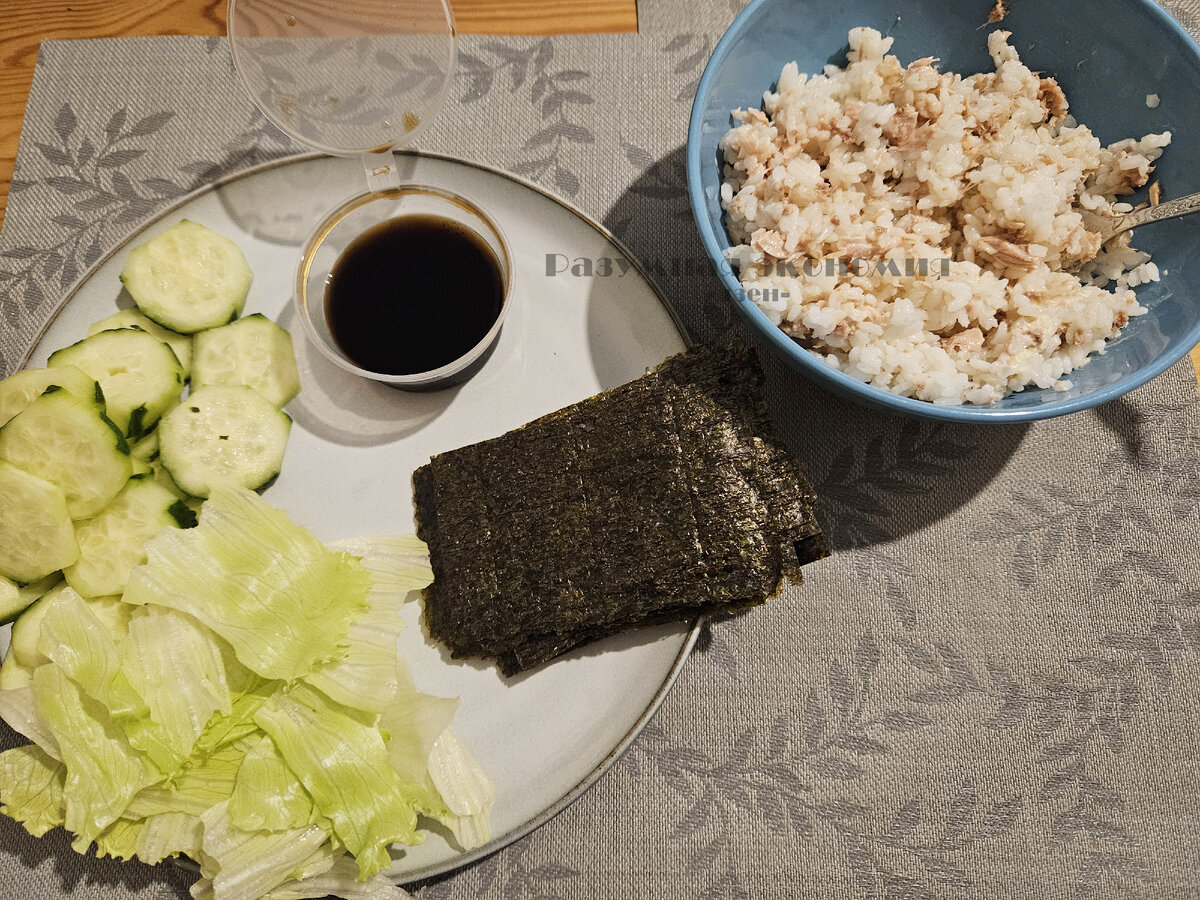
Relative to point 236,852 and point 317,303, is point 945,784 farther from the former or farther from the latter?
point 317,303

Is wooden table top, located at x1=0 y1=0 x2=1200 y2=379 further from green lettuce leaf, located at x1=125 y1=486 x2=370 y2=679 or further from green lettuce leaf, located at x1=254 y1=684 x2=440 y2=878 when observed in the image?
green lettuce leaf, located at x1=254 y1=684 x2=440 y2=878

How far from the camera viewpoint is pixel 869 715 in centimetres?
167

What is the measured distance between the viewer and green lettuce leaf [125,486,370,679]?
1.46 meters

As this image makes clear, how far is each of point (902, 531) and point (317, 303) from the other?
4.82 ft

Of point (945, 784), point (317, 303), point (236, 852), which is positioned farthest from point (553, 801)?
point (317, 303)

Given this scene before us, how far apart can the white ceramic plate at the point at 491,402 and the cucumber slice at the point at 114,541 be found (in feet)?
0.81

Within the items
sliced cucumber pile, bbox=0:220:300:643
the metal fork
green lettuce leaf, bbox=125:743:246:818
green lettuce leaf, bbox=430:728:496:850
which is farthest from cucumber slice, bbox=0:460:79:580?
the metal fork

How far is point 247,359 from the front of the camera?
5.59 ft

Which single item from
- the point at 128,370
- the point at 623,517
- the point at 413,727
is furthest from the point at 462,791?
the point at 128,370

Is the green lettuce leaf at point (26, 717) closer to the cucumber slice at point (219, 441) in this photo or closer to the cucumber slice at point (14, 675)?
the cucumber slice at point (14, 675)

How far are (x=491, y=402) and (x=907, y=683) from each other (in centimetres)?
116

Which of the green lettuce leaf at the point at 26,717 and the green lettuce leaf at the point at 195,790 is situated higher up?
the green lettuce leaf at the point at 26,717

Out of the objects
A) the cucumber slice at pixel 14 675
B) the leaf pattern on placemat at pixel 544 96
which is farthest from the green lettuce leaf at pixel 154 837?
the leaf pattern on placemat at pixel 544 96

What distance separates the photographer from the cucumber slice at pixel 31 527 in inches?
57.2
